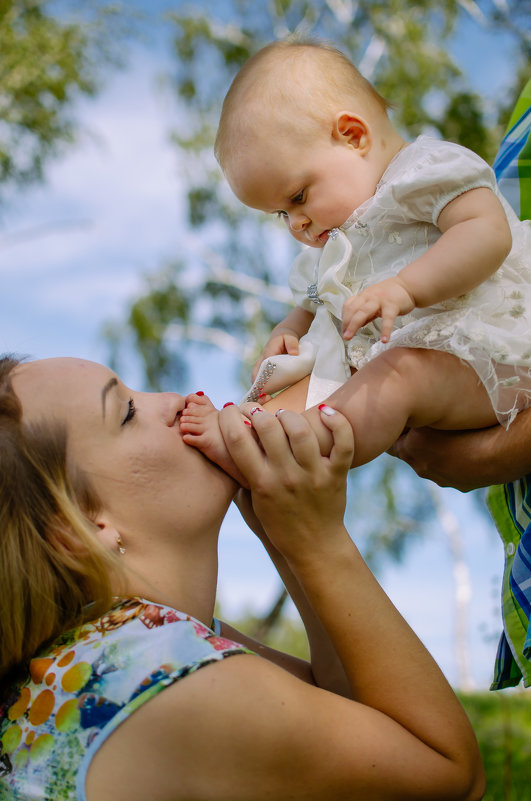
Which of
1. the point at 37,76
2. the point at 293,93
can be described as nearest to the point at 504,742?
the point at 293,93

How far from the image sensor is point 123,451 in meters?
1.81

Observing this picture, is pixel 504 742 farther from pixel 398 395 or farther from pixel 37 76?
pixel 37 76

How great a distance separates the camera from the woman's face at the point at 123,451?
1.79 metres

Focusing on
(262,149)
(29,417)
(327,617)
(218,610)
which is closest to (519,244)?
(262,149)

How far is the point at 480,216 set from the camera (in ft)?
6.15

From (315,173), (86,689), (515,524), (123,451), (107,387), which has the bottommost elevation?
(86,689)

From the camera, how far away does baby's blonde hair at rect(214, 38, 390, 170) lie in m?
2.20

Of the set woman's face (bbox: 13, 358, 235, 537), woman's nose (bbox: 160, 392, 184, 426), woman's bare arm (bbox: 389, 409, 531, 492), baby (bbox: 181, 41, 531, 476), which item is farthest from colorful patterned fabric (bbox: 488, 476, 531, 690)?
woman's nose (bbox: 160, 392, 184, 426)

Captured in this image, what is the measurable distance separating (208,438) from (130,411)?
0.66 feet

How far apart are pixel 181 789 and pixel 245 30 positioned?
15.0 metres

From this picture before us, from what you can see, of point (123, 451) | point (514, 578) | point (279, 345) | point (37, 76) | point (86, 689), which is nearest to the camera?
point (86, 689)

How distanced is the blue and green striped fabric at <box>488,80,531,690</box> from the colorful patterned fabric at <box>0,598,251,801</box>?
0.91m

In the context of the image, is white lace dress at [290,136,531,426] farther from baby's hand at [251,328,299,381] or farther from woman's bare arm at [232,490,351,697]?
woman's bare arm at [232,490,351,697]

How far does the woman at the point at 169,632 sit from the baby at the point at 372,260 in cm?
14
